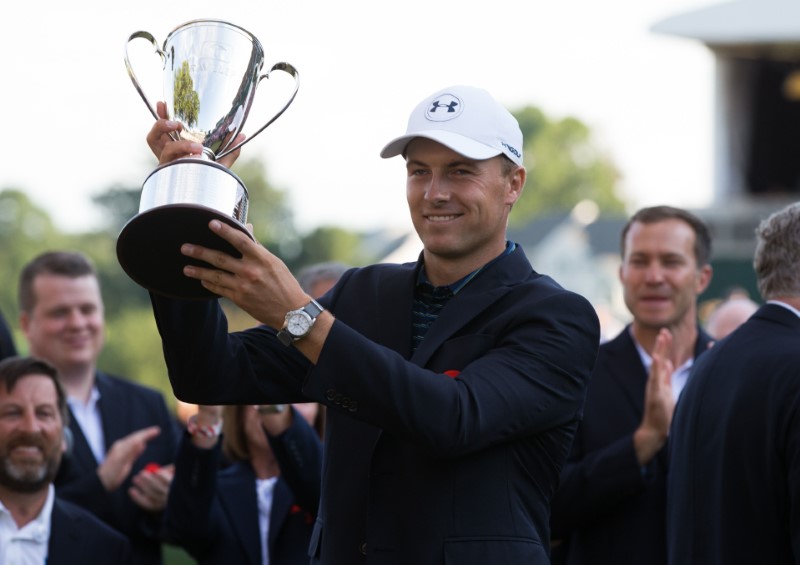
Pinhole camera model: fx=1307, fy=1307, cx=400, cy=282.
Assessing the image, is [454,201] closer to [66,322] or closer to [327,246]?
[66,322]

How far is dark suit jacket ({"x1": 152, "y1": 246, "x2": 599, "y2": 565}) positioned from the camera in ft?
9.74

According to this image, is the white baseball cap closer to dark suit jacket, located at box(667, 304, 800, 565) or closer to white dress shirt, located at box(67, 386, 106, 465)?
dark suit jacket, located at box(667, 304, 800, 565)

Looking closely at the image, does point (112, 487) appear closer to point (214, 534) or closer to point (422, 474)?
point (214, 534)

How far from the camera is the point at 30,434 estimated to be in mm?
5164

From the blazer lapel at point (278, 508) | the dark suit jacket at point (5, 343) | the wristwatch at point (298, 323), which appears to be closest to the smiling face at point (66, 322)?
the dark suit jacket at point (5, 343)

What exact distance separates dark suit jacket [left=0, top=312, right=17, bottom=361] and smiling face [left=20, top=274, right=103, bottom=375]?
26cm

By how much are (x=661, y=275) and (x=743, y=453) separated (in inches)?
65.7

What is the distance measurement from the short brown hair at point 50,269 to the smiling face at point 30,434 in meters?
1.10

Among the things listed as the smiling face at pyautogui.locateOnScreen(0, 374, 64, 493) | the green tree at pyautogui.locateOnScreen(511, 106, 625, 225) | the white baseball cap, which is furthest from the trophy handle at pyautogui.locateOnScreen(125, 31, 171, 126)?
the green tree at pyautogui.locateOnScreen(511, 106, 625, 225)

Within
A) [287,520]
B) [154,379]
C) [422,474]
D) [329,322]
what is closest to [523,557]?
[422,474]

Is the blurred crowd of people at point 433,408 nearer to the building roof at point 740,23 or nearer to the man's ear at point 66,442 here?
the man's ear at point 66,442

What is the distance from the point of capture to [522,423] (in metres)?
3.12

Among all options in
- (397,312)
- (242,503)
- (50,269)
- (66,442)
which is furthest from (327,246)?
(397,312)

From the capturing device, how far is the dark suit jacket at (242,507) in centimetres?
507
